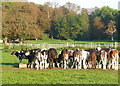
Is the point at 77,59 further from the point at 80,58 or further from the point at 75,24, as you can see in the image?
the point at 75,24

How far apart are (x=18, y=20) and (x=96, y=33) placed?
3408cm

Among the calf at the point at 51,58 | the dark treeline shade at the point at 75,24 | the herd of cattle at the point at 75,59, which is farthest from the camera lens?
the dark treeline shade at the point at 75,24

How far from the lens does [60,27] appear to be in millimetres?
76625

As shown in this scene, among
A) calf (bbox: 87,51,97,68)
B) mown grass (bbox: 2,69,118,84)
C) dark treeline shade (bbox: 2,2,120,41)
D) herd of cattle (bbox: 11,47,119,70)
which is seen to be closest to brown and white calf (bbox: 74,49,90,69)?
herd of cattle (bbox: 11,47,119,70)

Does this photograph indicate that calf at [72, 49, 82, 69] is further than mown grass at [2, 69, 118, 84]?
Yes

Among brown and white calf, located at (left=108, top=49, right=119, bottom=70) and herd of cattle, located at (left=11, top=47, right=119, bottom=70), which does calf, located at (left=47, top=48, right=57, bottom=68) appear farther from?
brown and white calf, located at (left=108, top=49, right=119, bottom=70)

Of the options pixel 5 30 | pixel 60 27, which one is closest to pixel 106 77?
pixel 5 30

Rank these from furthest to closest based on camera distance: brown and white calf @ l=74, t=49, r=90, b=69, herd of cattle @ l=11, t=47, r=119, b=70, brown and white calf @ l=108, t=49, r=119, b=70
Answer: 1. brown and white calf @ l=108, t=49, r=119, b=70
2. herd of cattle @ l=11, t=47, r=119, b=70
3. brown and white calf @ l=74, t=49, r=90, b=69

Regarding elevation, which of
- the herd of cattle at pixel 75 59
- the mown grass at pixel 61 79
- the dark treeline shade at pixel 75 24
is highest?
the dark treeline shade at pixel 75 24

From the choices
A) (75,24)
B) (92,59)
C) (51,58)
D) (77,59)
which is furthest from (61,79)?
(75,24)

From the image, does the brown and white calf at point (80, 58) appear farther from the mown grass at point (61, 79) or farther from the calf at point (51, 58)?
the mown grass at point (61, 79)

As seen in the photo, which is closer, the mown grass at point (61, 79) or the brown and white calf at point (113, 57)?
the mown grass at point (61, 79)

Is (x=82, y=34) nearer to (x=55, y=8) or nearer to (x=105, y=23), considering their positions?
(x=105, y=23)

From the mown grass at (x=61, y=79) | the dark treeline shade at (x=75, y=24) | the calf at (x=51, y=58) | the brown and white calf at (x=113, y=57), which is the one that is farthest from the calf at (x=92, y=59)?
the dark treeline shade at (x=75, y=24)
